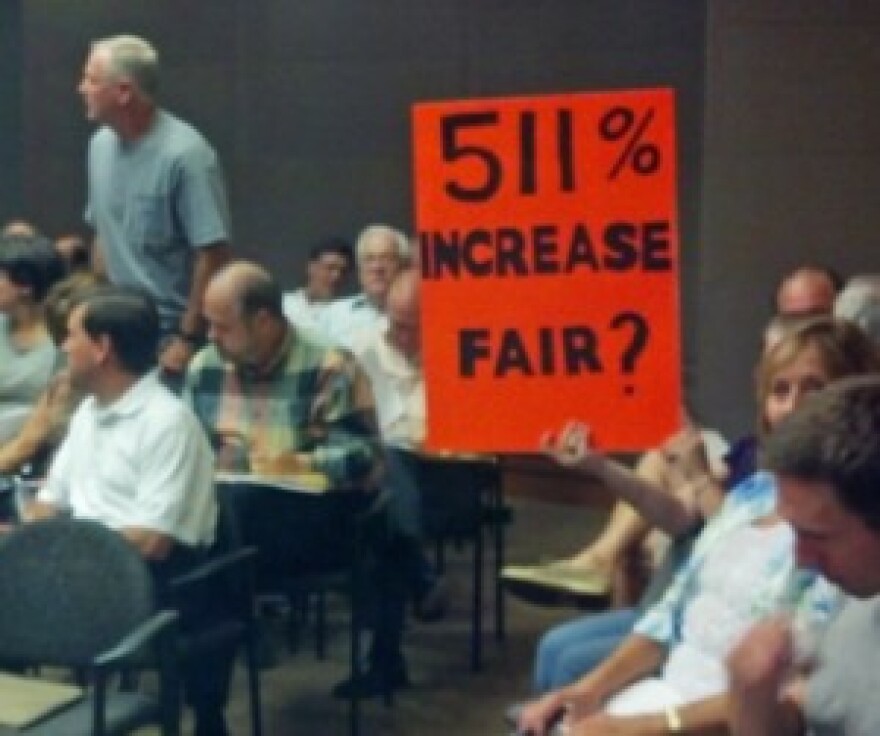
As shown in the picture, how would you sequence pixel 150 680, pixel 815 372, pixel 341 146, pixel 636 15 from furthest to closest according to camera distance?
1. pixel 341 146
2. pixel 636 15
3. pixel 150 680
4. pixel 815 372

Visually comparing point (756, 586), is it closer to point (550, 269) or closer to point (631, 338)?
point (631, 338)

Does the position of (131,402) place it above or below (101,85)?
below

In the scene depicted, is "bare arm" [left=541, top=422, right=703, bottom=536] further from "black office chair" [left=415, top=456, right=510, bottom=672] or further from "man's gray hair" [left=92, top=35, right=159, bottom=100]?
"man's gray hair" [left=92, top=35, right=159, bottom=100]

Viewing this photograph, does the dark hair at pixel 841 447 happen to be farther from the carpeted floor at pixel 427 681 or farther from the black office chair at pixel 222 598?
the carpeted floor at pixel 427 681

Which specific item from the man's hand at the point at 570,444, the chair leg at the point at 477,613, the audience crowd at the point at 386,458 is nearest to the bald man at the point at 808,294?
the audience crowd at the point at 386,458

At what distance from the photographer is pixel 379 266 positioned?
22.1 feet

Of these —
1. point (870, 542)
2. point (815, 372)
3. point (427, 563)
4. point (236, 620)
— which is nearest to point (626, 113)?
point (815, 372)

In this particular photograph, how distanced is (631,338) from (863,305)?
185cm

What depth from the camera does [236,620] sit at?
450 centimetres

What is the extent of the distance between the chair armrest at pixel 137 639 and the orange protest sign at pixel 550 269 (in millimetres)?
685

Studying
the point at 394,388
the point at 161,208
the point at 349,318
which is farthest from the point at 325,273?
the point at 161,208

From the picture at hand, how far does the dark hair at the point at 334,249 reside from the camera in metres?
8.10

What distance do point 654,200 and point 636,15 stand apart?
506cm

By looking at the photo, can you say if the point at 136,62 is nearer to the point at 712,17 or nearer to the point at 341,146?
the point at 712,17
